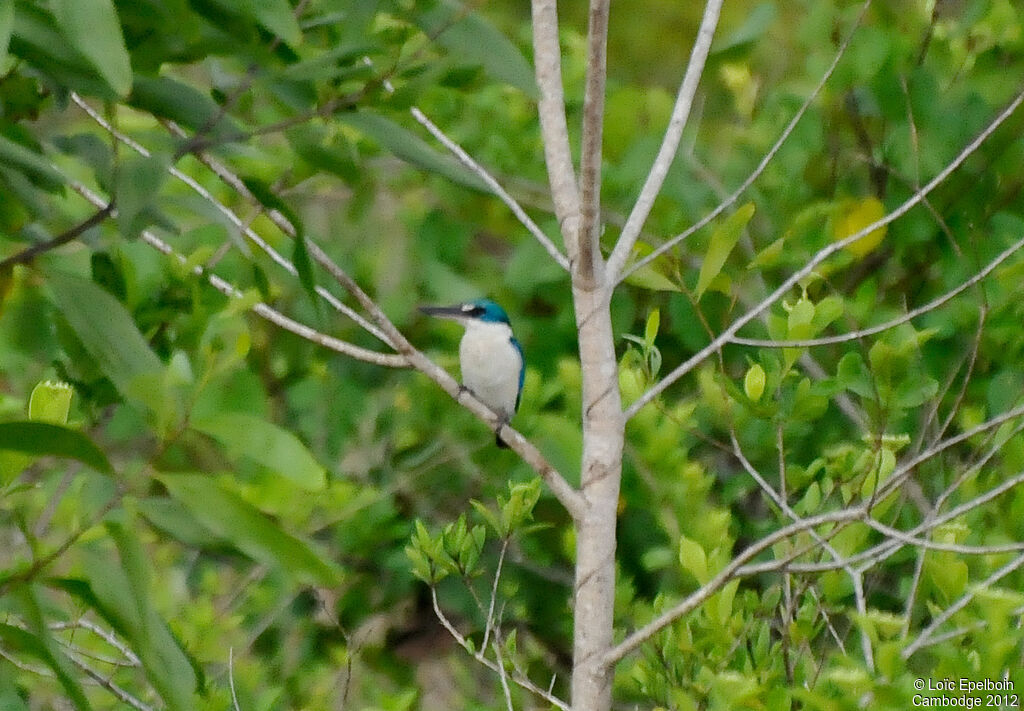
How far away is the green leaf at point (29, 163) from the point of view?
1617 millimetres

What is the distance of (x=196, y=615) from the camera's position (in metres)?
3.03

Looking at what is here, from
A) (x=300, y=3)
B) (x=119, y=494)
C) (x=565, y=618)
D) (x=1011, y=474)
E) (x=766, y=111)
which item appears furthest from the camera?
(x=766, y=111)

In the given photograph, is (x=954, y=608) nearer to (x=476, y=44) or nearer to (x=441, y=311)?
(x=476, y=44)

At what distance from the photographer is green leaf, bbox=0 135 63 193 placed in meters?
1.62

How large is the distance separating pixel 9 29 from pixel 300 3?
56 centimetres

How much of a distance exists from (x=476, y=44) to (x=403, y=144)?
174 millimetres

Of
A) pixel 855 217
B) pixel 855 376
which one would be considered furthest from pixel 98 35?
pixel 855 217

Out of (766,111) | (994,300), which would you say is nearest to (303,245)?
(994,300)

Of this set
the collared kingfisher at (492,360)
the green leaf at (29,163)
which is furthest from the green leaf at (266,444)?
the collared kingfisher at (492,360)

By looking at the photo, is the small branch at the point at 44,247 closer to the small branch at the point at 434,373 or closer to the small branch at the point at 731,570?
the small branch at the point at 434,373

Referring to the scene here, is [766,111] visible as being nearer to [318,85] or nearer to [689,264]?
[689,264]

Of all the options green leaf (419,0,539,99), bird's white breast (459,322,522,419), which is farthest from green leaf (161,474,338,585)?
bird's white breast (459,322,522,419)

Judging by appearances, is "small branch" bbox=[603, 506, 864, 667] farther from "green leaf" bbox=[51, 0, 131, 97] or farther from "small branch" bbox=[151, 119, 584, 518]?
"green leaf" bbox=[51, 0, 131, 97]

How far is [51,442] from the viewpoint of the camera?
140 cm
